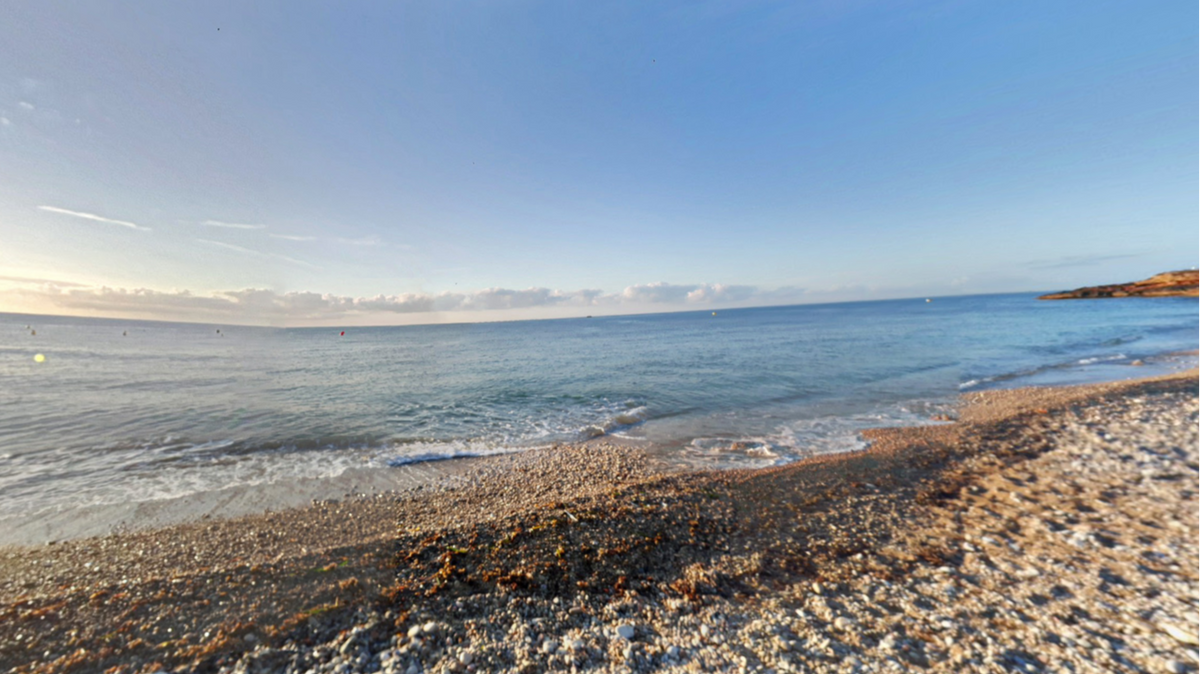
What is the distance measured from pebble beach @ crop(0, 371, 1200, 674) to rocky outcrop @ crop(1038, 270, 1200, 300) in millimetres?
161703

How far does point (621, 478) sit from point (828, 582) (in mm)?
6141

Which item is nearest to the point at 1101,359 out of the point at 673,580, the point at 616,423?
the point at 616,423

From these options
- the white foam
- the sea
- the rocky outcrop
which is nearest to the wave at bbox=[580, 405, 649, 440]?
the sea

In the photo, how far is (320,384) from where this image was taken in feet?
99.5

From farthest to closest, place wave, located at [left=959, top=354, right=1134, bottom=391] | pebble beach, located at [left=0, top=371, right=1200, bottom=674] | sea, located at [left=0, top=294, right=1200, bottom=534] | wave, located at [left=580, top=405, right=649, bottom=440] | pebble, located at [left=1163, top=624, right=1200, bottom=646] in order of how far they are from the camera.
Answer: wave, located at [left=959, top=354, right=1134, bottom=391] → wave, located at [left=580, top=405, right=649, bottom=440] → sea, located at [left=0, top=294, right=1200, bottom=534] → pebble beach, located at [left=0, top=371, right=1200, bottom=674] → pebble, located at [left=1163, top=624, right=1200, bottom=646]

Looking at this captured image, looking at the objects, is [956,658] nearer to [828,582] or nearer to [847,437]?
[828,582]

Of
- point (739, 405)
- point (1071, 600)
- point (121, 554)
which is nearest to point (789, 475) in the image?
point (1071, 600)

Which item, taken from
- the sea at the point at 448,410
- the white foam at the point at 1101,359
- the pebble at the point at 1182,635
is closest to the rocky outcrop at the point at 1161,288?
the sea at the point at 448,410

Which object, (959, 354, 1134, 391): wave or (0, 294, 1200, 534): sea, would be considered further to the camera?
(959, 354, 1134, 391): wave

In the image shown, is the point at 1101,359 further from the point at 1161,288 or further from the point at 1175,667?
the point at 1161,288

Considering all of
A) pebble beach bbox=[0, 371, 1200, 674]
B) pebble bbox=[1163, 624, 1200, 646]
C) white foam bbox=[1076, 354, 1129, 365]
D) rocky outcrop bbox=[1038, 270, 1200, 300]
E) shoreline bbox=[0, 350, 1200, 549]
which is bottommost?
shoreline bbox=[0, 350, 1200, 549]

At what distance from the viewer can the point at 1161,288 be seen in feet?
346

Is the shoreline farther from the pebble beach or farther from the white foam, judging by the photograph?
the white foam

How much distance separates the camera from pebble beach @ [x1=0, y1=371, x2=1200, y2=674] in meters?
4.93
